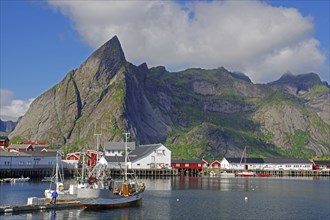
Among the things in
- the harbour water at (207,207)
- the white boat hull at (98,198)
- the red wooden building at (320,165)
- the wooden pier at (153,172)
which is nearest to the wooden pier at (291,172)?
the red wooden building at (320,165)

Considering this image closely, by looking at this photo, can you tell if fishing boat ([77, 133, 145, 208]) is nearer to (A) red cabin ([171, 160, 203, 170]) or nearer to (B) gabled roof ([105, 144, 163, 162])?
(B) gabled roof ([105, 144, 163, 162])

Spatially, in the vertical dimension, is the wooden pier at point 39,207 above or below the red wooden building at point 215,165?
below

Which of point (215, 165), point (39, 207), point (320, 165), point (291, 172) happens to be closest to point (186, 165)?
point (215, 165)

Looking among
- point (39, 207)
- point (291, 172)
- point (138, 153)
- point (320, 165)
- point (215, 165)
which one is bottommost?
point (39, 207)

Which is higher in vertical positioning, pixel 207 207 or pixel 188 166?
pixel 188 166

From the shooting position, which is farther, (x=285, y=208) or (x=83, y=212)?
(x=285, y=208)

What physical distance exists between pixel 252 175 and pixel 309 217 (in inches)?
3776

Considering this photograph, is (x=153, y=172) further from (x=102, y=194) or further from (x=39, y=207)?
(x=39, y=207)

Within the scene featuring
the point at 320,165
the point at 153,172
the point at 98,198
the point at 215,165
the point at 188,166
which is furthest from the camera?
the point at 320,165

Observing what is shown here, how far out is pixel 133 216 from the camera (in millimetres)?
50438

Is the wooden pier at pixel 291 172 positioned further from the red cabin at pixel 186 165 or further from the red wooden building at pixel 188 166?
the red wooden building at pixel 188 166

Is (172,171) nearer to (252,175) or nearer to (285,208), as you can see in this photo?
(252,175)

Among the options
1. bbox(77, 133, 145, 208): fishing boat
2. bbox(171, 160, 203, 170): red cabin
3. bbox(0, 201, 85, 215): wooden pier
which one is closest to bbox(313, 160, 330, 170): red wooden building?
bbox(171, 160, 203, 170): red cabin

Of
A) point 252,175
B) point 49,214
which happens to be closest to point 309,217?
point 49,214
